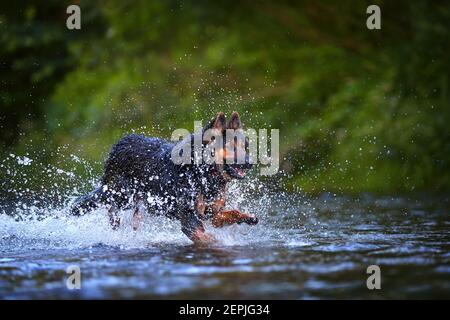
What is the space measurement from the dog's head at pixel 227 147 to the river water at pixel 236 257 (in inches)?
28.6

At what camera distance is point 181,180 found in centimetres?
852

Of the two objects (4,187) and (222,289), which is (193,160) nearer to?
(222,289)

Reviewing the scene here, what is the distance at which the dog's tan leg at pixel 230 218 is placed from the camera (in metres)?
8.61

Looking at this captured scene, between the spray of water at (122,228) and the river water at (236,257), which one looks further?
the spray of water at (122,228)

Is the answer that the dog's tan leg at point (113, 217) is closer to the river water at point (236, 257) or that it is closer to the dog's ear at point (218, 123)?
the river water at point (236, 257)

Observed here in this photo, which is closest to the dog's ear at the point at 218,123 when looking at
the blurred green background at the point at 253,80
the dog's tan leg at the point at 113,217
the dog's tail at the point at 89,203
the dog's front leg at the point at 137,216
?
the dog's front leg at the point at 137,216

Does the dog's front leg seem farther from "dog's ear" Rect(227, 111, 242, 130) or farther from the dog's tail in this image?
"dog's ear" Rect(227, 111, 242, 130)

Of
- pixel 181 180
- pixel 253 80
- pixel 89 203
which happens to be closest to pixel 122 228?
pixel 89 203

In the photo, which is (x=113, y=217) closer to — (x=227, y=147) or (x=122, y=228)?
(x=122, y=228)

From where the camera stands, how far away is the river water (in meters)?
6.02

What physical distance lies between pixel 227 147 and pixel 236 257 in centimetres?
139

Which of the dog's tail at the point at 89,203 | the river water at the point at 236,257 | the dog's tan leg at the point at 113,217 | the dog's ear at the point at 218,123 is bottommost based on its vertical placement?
the river water at the point at 236,257

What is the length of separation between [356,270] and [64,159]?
1202 cm

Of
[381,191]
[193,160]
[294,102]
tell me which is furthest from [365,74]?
[193,160]
